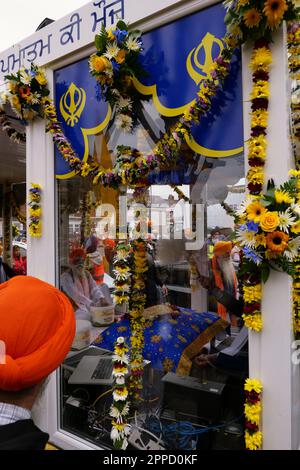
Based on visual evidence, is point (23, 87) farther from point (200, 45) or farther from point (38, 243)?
point (200, 45)

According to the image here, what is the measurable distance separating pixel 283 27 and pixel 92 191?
1753mm

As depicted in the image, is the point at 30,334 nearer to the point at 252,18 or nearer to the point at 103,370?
the point at 252,18

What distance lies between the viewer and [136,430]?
2.54m

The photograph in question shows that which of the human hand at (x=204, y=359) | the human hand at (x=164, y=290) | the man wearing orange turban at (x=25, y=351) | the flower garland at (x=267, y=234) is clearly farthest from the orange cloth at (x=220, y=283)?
the man wearing orange turban at (x=25, y=351)

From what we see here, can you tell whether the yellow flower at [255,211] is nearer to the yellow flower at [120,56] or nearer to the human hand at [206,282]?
the human hand at [206,282]

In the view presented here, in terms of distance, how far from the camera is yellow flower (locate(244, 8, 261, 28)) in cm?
167

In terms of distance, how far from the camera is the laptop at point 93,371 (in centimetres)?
284

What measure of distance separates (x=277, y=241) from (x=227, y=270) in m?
0.77

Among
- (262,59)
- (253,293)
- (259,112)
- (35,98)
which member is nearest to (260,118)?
(259,112)

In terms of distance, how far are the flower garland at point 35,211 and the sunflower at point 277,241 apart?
75.2 inches

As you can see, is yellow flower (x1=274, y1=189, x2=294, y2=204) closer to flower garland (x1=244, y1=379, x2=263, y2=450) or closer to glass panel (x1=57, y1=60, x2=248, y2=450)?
glass panel (x1=57, y1=60, x2=248, y2=450)

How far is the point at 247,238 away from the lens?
1.73 metres

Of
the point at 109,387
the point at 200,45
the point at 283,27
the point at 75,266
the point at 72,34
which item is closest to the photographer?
the point at 283,27
